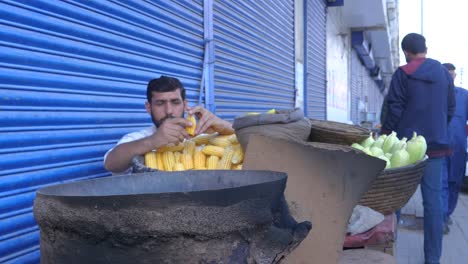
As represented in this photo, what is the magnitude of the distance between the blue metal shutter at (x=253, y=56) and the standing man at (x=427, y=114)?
1888 mm

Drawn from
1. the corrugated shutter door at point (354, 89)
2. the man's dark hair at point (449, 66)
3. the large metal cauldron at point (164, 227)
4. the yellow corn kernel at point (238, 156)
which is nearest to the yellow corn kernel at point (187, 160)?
the yellow corn kernel at point (238, 156)

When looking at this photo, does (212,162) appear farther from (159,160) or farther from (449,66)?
(449,66)

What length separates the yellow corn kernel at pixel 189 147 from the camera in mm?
2598

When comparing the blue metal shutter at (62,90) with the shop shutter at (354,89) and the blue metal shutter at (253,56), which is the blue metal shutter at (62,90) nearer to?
the blue metal shutter at (253,56)

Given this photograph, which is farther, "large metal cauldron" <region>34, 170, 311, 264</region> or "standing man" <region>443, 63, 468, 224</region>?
"standing man" <region>443, 63, 468, 224</region>

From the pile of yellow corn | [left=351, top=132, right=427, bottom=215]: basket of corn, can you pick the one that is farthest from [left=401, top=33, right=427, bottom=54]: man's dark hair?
the pile of yellow corn

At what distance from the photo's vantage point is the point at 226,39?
5312 millimetres

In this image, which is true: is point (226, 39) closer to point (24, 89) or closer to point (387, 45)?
point (24, 89)

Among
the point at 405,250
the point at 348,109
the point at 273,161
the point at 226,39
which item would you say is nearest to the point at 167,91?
the point at 273,161

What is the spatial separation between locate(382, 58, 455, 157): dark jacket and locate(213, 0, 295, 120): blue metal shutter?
1896 millimetres

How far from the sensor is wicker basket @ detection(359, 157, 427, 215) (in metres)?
2.46

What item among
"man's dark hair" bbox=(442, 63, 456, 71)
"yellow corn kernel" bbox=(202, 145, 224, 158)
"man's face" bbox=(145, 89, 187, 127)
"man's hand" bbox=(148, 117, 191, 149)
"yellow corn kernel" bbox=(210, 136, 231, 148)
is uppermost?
"man's dark hair" bbox=(442, 63, 456, 71)

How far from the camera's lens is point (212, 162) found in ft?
7.97

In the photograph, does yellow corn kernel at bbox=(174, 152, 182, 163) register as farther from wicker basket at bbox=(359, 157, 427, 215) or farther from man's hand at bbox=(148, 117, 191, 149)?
wicker basket at bbox=(359, 157, 427, 215)
